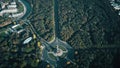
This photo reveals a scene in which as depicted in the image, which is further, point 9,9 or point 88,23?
point 9,9

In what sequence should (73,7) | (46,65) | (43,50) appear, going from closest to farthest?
(46,65) < (43,50) < (73,7)

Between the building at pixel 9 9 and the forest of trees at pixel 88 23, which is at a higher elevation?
the building at pixel 9 9

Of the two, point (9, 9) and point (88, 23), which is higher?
point (9, 9)

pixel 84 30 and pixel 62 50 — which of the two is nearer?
pixel 62 50

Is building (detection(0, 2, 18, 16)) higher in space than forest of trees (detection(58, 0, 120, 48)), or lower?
higher

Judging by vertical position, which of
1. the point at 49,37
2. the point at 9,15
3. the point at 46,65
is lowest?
the point at 46,65

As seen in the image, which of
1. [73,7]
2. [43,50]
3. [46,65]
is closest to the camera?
[46,65]

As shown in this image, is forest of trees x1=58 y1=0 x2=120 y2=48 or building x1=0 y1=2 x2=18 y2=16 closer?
forest of trees x1=58 y1=0 x2=120 y2=48

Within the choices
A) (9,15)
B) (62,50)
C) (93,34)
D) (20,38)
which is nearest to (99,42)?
(93,34)

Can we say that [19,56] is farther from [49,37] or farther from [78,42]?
[78,42]

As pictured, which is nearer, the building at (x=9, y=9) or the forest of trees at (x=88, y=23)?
the forest of trees at (x=88, y=23)

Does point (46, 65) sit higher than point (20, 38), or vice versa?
point (20, 38)
